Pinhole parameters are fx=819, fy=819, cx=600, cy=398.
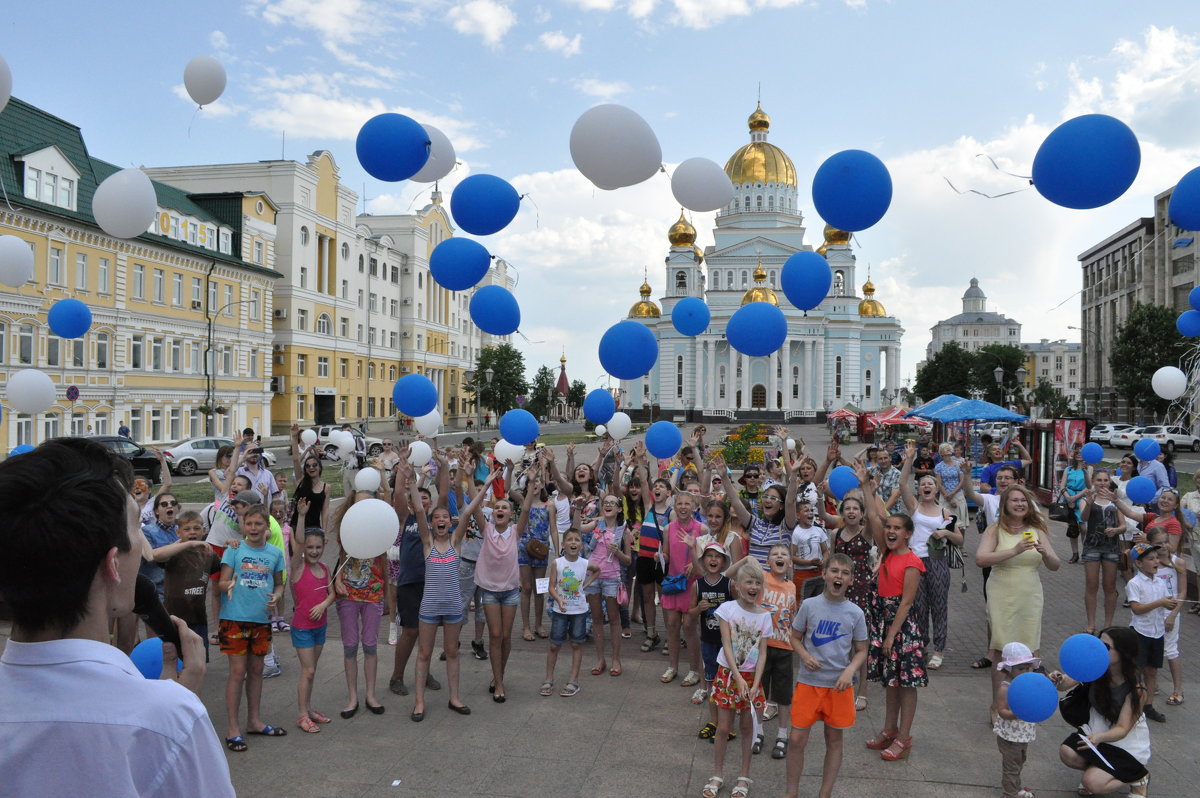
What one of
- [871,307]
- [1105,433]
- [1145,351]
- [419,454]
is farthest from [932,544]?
[871,307]

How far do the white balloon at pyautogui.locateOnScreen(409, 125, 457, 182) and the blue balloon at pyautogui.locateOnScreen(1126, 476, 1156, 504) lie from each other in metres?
8.87

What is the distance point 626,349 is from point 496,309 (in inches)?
61.1

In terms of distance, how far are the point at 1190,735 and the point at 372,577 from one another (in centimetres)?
654

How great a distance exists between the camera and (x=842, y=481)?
9.15 meters

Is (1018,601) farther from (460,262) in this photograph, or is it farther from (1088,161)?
(460,262)

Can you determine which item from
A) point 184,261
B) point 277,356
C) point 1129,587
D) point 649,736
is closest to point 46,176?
point 184,261

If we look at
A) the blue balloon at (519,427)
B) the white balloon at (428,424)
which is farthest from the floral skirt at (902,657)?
the white balloon at (428,424)

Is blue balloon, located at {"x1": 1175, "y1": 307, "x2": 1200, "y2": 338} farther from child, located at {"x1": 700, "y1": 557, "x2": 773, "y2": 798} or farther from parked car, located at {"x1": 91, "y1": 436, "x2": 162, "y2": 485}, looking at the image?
parked car, located at {"x1": 91, "y1": 436, "x2": 162, "y2": 485}

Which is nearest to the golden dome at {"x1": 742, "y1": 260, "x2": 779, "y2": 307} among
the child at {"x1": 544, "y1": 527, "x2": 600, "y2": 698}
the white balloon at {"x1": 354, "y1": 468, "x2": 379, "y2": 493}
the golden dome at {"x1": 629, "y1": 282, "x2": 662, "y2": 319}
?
the golden dome at {"x1": 629, "y1": 282, "x2": 662, "y2": 319}

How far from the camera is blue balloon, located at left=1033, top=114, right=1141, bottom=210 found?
620cm

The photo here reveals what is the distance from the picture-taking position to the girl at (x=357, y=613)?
6734 mm

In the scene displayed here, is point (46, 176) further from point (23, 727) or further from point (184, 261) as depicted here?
point (23, 727)

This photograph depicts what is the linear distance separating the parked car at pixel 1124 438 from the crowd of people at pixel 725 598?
122 feet

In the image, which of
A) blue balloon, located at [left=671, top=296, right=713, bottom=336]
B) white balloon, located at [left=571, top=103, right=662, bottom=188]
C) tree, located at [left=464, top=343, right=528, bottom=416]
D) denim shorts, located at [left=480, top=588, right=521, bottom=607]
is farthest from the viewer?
tree, located at [left=464, top=343, right=528, bottom=416]
